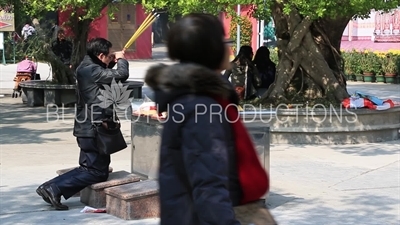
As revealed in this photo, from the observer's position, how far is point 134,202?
6.88 meters

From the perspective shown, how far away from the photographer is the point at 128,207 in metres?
6.87

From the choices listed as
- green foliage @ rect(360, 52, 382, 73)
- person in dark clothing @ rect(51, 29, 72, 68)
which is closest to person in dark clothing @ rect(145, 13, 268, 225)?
person in dark clothing @ rect(51, 29, 72, 68)

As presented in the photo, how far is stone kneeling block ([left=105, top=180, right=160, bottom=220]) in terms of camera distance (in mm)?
6867

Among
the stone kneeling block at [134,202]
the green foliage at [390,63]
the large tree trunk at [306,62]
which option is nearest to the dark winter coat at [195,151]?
the stone kneeling block at [134,202]

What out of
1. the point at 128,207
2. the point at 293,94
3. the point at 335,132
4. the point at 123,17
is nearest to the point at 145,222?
the point at 128,207

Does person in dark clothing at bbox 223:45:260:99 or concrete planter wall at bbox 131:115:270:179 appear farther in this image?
person in dark clothing at bbox 223:45:260:99

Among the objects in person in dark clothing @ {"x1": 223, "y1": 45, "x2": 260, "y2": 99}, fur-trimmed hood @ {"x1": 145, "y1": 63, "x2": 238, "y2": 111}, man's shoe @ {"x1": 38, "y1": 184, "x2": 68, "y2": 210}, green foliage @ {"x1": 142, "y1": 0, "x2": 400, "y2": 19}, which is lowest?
man's shoe @ {"x1": 38, "y1": 184, "x2": 68, "y2": 210}

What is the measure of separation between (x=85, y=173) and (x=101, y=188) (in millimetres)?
214

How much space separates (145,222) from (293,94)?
6416 millimetres

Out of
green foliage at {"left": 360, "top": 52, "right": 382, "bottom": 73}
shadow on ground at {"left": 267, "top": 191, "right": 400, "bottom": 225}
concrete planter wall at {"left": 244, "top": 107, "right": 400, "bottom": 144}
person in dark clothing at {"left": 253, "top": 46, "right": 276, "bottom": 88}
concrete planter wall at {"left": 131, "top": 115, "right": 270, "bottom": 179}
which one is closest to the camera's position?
shadow on ground at {"left": 267, "top": 191, "right": 400, "bottom": 225}

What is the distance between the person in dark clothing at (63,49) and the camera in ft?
58.4

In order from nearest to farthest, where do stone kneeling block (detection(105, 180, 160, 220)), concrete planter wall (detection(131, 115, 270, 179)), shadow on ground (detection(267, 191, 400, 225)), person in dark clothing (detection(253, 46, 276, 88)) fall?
stone kneeling block (detection(105, 180, 160, 220))
shadow on ground (detection(267, 191, 400, 225))
concrete planter wall (detection(131, 115, 270, 179))
person in dark clothing (detection(253, 46, 276, 88))

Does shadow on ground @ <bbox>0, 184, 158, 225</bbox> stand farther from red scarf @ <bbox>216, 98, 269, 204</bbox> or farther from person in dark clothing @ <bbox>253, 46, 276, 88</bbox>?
person in dark clothing @ <bbox>253, 46, 276, 88</bbox>

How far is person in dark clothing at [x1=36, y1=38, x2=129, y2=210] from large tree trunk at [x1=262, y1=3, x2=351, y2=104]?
17.8 feet
